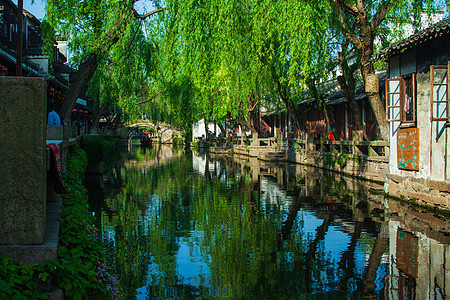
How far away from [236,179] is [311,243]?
32.1ft

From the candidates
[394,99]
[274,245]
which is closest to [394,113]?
[394,99]

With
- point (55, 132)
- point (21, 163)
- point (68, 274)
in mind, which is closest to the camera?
point (68, 274)

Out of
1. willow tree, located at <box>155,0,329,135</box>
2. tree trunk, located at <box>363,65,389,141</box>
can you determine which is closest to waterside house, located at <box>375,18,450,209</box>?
tree trunk, located at <box>363,65,389,141</box>

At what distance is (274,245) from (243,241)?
50 cm

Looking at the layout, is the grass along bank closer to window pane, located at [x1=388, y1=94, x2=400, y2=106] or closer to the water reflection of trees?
the water reflection of trees

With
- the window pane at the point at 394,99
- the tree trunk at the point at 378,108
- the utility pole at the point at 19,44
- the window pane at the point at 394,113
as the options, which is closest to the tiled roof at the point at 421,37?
the window pane at the point at 394,99

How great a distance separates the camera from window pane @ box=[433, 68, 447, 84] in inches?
390

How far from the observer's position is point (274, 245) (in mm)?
6969

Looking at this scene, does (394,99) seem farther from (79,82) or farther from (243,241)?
(79,82)

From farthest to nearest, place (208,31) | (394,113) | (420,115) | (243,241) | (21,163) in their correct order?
(208,31) < (394,113) < (420,115) < (243,241) < (21,163)

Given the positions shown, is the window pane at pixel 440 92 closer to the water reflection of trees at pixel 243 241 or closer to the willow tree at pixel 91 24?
the water reflection of trees at pixel 243 241

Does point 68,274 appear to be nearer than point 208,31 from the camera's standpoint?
Yes

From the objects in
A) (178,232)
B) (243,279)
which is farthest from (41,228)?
(178,232)

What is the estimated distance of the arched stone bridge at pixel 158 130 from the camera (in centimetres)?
7519
